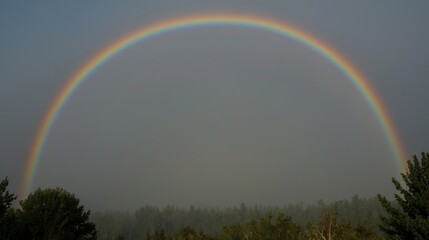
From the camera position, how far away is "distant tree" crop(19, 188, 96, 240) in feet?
131

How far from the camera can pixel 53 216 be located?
41.4m

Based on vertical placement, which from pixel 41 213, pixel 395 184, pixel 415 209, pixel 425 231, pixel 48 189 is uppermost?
pixel 48 189

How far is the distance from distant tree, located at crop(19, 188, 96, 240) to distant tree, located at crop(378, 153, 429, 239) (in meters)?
29.6

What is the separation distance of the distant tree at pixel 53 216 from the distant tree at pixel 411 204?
29.6m

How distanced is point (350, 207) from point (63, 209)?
155 meters

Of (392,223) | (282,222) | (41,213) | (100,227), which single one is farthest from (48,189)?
(100,227)

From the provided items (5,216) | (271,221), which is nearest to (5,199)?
(5,216)

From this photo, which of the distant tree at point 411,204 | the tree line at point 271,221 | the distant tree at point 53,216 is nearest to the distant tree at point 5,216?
the tree line at point 271,221

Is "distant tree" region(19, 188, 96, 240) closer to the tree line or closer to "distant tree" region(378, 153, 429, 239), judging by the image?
the tree line

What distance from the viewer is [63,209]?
41969 mm

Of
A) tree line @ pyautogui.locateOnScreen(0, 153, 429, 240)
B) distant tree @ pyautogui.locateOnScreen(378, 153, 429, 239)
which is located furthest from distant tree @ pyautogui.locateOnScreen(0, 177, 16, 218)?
distant tree @ pyautogui.locateOnScreen(378, 153, 429, 239)

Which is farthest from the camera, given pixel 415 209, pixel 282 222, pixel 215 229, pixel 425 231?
pixel 215 229

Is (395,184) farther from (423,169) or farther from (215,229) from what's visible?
(215,229)

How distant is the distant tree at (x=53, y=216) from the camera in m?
40.1
